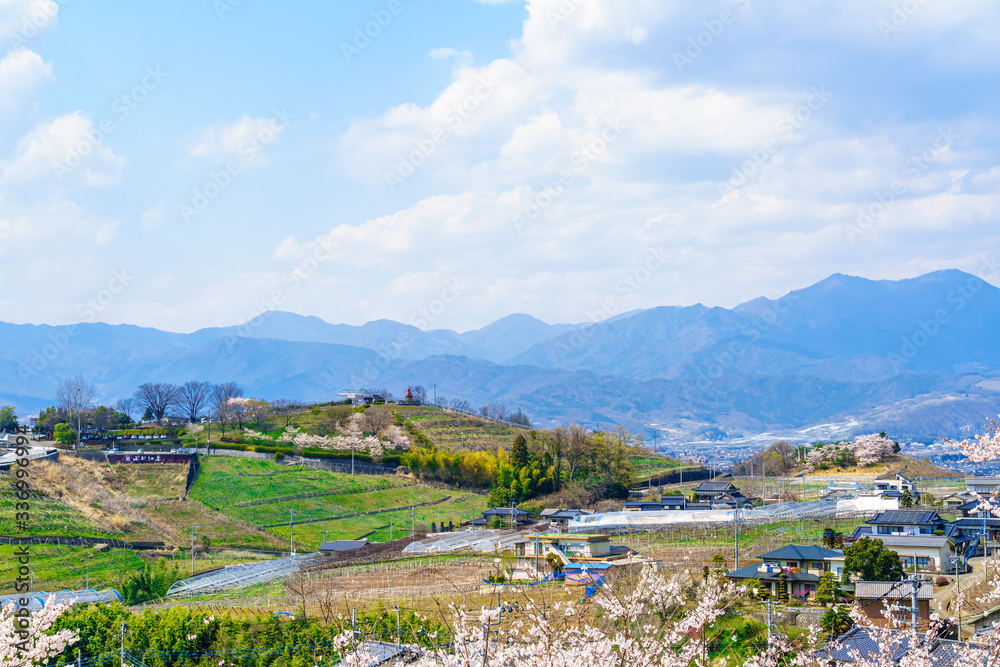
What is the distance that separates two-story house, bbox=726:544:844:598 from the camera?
25.1 metres

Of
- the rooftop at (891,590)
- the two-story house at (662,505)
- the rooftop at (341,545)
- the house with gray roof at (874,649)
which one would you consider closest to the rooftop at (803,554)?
the rooftop at (891,590)

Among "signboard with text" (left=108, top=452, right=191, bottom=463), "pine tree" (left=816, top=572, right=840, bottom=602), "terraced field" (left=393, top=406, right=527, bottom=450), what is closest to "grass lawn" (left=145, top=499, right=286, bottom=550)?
"signboard with text" (left=108, top=452, right=191, bottom=463)

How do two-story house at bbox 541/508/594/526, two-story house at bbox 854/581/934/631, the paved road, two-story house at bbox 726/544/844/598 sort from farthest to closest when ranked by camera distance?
1. two-story house at bbox 541/508/594/526
2. the paved road
3. two-story house at bbox 726/544/844/598
4. two-story house at bbox 854/581/934/631

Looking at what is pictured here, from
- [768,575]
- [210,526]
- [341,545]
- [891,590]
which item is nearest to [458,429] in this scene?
[210,526]

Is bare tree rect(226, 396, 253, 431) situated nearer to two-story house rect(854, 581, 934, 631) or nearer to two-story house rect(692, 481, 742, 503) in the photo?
two-story house rect(692, 481, 742, 503)

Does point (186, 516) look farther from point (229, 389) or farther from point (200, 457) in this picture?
point (229, 389)

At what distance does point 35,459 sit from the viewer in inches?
1797

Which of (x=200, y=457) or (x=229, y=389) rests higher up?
(x=229, y=389)

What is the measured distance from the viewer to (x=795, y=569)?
2584cm

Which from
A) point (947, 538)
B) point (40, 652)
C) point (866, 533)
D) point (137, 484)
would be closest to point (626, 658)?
point (40, 652)

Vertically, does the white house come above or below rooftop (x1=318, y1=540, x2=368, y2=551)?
above

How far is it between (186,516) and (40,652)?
30.0m

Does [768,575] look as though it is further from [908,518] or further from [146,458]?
[146,458]

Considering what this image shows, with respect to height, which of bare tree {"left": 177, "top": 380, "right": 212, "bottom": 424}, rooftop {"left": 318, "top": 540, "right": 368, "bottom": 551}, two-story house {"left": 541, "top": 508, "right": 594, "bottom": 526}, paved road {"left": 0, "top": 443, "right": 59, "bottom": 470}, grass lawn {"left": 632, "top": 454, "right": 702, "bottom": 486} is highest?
bare tree {"left": 177, "top": 380, "right": 212, "bottom": 424}
